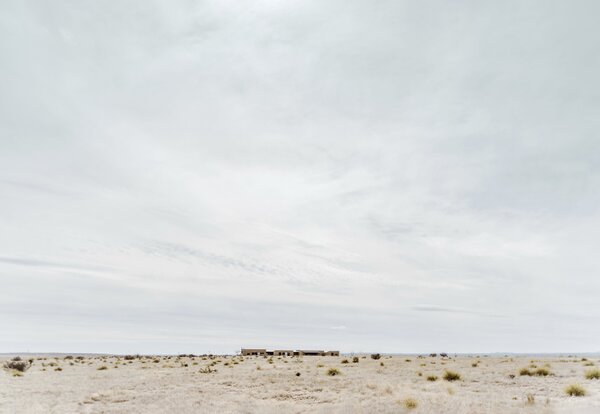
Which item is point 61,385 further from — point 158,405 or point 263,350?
point 263,350

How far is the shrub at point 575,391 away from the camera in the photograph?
1919 centimetres

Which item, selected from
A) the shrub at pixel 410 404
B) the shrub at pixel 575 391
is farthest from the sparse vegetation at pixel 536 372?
the shrub at pixel 410 404

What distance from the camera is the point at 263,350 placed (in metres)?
100

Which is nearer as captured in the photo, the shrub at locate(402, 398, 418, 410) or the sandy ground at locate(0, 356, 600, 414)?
the shrub at locate(402, 398, 418, 410)

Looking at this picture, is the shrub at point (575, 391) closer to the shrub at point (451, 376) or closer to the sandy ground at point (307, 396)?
the sandy ground at point (307, 396)

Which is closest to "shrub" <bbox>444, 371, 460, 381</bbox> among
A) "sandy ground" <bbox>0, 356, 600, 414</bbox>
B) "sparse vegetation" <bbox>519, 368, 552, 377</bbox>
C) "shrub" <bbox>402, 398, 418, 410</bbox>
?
"sandy ground" <bbox>0, 356, 600, 414</bbox>

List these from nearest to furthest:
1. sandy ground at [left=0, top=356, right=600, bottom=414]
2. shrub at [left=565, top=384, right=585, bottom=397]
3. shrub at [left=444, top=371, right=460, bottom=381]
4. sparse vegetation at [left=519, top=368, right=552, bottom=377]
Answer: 1. sandy ground at [left=0, top=356, right=600, bottom=414]
2. shrub at [left=565, top=384, right=585, bottom=397]
3. shrub at [left=444, top=371, right=460, bottom=381]
4. sparse vegetation at [left=519, top=368, right=552, bottom=377]

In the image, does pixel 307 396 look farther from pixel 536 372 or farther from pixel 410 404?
pixel 536 372

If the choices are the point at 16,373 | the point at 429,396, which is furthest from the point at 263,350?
the point at 429,396

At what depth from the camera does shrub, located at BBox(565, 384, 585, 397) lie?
63.0 feet

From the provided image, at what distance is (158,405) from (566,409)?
54.0ft

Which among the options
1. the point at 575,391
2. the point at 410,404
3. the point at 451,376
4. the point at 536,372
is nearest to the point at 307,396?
the point at 410,404

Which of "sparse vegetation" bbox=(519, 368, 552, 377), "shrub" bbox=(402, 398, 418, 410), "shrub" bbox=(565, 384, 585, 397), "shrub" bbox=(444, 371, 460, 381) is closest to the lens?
"shrub" bbox=(402, 398, 418, 410)

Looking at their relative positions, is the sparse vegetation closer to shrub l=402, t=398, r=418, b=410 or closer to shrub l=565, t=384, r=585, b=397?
shrub l=565, t=384, r=585, b=397
